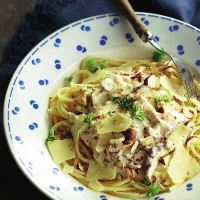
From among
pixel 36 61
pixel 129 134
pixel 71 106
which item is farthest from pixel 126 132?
pixel 36 61

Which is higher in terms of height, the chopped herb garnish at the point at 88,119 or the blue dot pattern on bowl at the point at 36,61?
the blue dot pattern on bowl at the point at 36,61

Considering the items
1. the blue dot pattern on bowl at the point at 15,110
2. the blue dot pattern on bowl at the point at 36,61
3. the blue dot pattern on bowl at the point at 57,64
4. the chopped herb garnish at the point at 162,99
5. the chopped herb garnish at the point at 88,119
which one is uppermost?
the blue dot pattern on bowl at the point at 36,61

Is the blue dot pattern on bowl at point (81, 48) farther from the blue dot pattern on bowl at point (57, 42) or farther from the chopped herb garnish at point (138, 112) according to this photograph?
the chopped herb garnish at point (138, 112)

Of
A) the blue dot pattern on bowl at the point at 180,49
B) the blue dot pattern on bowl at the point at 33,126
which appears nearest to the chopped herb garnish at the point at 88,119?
the blue dot pattern on bowl at the point at 33,126

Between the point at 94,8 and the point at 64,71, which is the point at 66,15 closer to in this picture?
the point at 94,8

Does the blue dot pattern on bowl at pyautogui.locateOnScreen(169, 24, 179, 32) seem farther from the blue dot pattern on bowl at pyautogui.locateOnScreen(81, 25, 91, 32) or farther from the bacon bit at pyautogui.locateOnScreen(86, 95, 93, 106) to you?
the bacon bit at pyautogui.locateOnScreen(86, 95, 93, 106)

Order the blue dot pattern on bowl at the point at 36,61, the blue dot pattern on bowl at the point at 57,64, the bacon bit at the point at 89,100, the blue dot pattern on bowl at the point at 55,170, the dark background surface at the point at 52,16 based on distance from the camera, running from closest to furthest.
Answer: the blue dot pattern on bowl at the point at 55,170 → the bacon bit at the point at 89,100 → the blue dot pattern on bowl at the point at 36,61 → the blue dot pattern on bowl at the point at 57,64 → the dark background surface at the point at 52,16

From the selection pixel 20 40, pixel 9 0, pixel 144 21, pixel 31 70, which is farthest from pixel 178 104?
pixel 9 0
